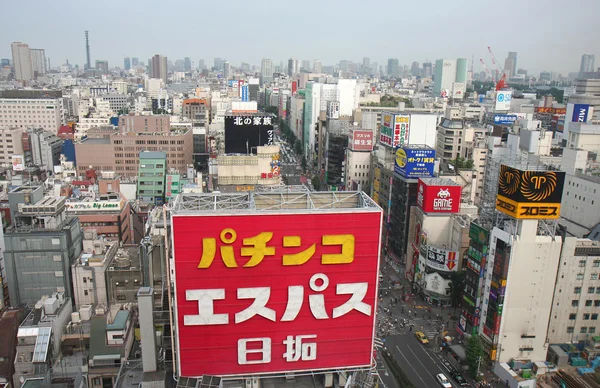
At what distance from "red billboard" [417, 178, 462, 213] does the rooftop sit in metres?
21.6

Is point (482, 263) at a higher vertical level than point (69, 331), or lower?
higher

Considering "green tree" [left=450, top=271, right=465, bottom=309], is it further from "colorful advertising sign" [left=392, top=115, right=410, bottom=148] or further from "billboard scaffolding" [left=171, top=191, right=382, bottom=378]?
"billboard scaffolding" [left=171, top=191, right=382, bottom=378]

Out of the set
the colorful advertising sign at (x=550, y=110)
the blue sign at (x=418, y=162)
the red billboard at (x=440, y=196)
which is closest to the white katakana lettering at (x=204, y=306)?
the red billboard at (x=440, y=196)

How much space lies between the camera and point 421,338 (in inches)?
1272

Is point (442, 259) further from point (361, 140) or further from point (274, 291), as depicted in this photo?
point (274, 291)

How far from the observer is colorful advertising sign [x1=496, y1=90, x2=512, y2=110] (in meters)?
88.2

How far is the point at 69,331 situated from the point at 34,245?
5.98m

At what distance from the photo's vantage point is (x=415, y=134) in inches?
2191

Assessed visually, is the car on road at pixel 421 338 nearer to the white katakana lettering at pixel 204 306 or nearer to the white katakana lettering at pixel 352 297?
the white katakana lettering at pixel 352 297

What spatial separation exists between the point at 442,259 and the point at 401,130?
19.9m

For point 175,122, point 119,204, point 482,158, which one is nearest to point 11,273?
point 119,204

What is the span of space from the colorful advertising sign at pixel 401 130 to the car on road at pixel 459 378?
28.2m

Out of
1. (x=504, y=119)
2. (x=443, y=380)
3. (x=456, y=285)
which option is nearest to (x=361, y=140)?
(x=456, y=285)

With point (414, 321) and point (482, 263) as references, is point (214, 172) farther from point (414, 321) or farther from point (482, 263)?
point (482, 263)
